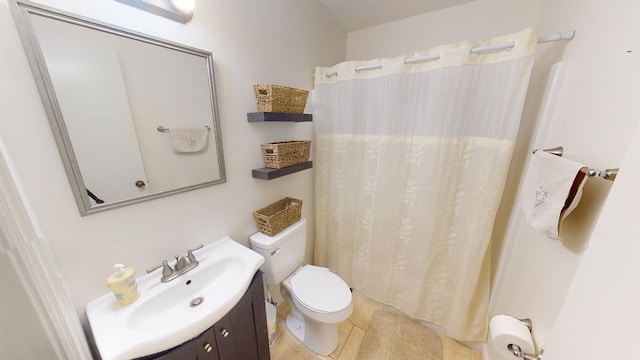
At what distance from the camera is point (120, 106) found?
815mm

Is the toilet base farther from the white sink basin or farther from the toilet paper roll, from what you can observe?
the toilet paper roll

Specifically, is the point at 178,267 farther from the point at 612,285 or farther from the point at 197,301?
the point at 612,285

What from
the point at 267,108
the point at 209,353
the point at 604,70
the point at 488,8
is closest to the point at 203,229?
the point at 209,353

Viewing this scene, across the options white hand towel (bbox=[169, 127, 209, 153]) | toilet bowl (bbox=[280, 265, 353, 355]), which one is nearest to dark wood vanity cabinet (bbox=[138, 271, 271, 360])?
toilet bowl (bbox=[280, 265, 353, 355])

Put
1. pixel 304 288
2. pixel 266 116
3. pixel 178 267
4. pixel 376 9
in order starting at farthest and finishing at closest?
1. pixel 376 9
2. pixel 304 288
3. pixel 266 116
4. pixel 178 267

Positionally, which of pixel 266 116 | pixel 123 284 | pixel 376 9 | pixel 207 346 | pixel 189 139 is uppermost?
pixel 376 9

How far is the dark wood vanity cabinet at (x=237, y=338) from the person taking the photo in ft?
2.48

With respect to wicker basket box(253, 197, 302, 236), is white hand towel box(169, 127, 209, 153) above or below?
above

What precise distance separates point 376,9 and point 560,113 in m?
1.26

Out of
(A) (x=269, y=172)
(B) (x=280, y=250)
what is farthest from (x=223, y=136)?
(B) (x=280, y=250)

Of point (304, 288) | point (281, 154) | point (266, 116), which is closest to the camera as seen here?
point (266, 116)

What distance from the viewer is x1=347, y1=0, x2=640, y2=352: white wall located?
24.6 inches

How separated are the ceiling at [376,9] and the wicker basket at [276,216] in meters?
1.42

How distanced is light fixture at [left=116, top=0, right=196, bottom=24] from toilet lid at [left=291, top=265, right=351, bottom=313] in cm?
153
